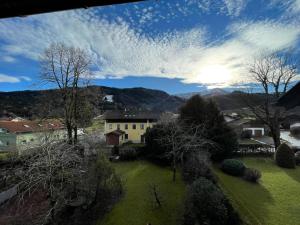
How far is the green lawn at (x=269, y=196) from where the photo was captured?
12.0m

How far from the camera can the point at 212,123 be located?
26.5 meters

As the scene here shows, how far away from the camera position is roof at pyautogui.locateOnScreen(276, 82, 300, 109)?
10.4 feet

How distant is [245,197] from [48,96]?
22.4 m

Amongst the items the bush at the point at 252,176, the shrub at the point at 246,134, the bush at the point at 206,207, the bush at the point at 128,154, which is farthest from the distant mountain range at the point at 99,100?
the bush at the point at 206,207

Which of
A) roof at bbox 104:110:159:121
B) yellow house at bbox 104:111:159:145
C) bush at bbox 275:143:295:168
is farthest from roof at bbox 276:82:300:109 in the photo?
yellow house at bbox 104:111:159:145

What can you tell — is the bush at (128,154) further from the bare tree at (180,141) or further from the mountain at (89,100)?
the mountain at (89,100)

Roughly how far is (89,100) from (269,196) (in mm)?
20330

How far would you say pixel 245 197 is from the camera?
15.0 meters

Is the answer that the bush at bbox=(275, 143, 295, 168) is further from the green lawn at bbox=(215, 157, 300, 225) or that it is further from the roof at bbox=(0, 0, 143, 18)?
the roof at bbox=(0, 0, 143, 18)

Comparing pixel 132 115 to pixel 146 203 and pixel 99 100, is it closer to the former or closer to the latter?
pixel 99 100

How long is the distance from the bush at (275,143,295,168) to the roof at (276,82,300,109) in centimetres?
2335

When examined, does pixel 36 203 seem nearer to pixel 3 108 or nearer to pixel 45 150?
pixel 45 150

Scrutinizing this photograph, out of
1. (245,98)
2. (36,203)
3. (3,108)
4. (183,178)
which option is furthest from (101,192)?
(3,108)

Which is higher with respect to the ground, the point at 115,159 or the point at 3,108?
the point at 3,108
